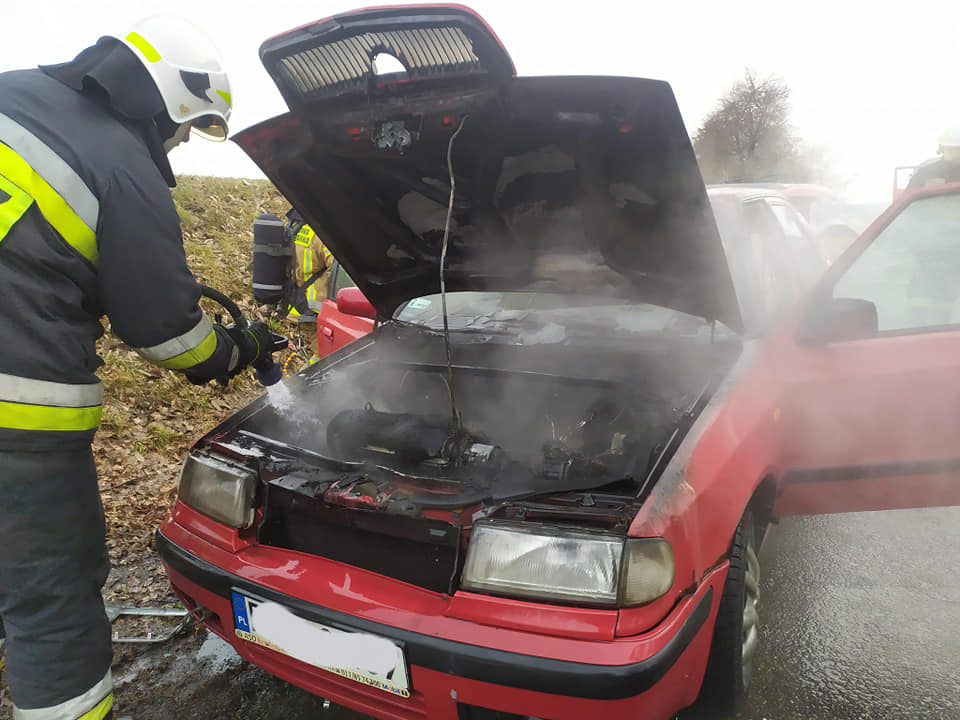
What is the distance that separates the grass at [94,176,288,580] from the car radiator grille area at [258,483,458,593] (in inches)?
51.7

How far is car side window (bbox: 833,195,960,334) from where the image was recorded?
7.72 feet

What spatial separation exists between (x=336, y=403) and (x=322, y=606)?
106 centimetres

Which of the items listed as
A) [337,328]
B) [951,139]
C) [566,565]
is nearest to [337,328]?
[337,328]

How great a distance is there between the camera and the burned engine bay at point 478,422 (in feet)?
5.60

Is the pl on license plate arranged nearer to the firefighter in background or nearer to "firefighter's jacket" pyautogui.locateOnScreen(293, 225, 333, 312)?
the firefighter in background

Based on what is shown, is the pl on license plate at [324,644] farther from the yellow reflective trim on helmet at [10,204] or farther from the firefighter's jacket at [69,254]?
the yellow reflective trim on helmet at [10,204]

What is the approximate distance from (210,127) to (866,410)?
252 cm

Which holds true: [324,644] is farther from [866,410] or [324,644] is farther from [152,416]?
[152,416]

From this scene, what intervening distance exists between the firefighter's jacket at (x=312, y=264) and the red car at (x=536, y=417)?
294 centimetres

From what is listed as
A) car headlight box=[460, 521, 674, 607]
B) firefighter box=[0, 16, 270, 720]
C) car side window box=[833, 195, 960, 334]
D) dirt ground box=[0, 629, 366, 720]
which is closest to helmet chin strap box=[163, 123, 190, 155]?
firefighter box=[0, 16, 270, 720]

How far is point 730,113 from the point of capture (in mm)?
27156

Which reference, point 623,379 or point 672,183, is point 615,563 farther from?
point 672,183

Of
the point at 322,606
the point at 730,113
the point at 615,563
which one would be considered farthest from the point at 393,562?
the point at 730,113

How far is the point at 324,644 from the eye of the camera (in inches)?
60.8
